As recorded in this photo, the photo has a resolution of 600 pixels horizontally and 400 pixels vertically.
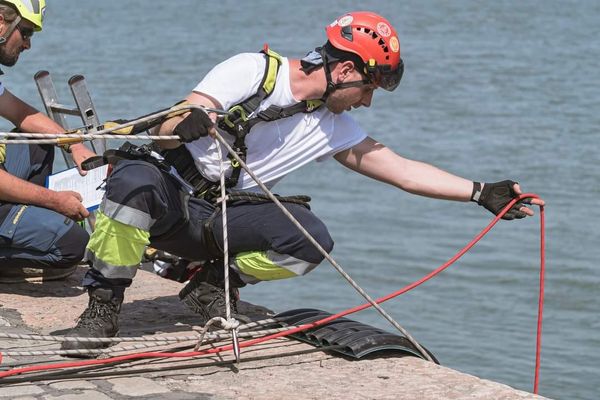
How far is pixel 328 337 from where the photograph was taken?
5.26 m

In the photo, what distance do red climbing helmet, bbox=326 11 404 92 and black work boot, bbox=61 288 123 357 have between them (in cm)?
144

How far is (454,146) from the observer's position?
15.5 metres

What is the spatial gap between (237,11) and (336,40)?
86.8 ft

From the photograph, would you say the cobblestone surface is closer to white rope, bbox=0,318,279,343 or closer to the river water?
white rope, bbox=0,318,279,343

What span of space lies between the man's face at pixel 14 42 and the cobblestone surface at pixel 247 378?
120 cm

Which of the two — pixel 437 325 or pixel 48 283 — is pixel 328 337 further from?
pixel 437 325

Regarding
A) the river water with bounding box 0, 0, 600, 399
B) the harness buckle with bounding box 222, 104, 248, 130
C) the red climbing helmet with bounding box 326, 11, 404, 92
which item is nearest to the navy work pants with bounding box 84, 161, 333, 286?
the harness buckle with bounding box 222, 104, 248, 130

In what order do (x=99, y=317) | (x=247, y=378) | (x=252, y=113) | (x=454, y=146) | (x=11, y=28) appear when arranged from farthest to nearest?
(x=454, y=146)
(x=11, y=28)
(x=252, y=113)
(x=99, y=317)
(x=247, y=378)

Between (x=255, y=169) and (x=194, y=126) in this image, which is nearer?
(x=194, y=126)

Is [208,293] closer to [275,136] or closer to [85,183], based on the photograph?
[275,136]

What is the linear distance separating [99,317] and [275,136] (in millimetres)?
1086

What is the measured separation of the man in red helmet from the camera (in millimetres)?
5031

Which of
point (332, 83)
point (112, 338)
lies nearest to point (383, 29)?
point (332, 83)

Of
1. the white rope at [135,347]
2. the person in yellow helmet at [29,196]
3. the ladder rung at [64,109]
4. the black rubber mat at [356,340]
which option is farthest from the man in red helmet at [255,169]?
the ladder rung at [64,109]
